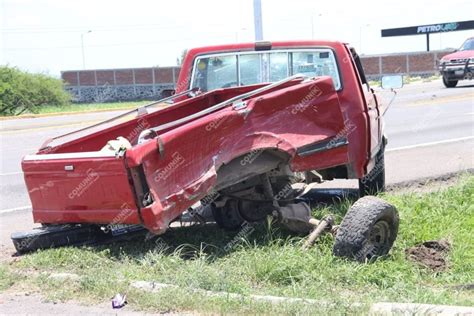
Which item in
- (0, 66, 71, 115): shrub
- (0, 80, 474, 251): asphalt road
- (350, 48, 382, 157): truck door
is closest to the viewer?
(350, 48, 382, 157): truck door

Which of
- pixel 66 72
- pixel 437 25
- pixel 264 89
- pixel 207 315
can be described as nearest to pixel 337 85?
pixel 264 89

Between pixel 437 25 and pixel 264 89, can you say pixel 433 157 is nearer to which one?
pixel 264 89

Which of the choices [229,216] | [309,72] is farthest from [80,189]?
[309,72]

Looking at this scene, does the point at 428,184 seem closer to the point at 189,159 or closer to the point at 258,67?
Result: the point at 258,67

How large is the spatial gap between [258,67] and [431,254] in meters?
2.85

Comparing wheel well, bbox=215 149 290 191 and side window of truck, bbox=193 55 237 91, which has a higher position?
side window of truck, bbox=193 55 237 91

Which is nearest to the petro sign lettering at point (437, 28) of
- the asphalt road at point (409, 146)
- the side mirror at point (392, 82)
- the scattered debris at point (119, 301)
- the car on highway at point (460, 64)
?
the car on highway at point (460, 64)

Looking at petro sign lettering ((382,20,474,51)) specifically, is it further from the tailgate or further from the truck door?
the tailgate

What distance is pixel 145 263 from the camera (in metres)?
5.84

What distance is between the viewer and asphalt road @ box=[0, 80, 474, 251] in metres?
9.84

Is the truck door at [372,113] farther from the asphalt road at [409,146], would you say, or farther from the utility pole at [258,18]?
the utility pole at [258,18]

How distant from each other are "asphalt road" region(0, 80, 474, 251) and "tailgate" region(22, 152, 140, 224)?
51.5 inches

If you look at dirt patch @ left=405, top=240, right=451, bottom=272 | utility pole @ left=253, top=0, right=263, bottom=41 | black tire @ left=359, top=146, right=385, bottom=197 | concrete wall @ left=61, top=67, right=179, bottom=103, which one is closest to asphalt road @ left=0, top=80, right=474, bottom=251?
black tire @ left=359, top=146, right=385, bottom=197

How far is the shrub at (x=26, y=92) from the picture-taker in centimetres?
4169
